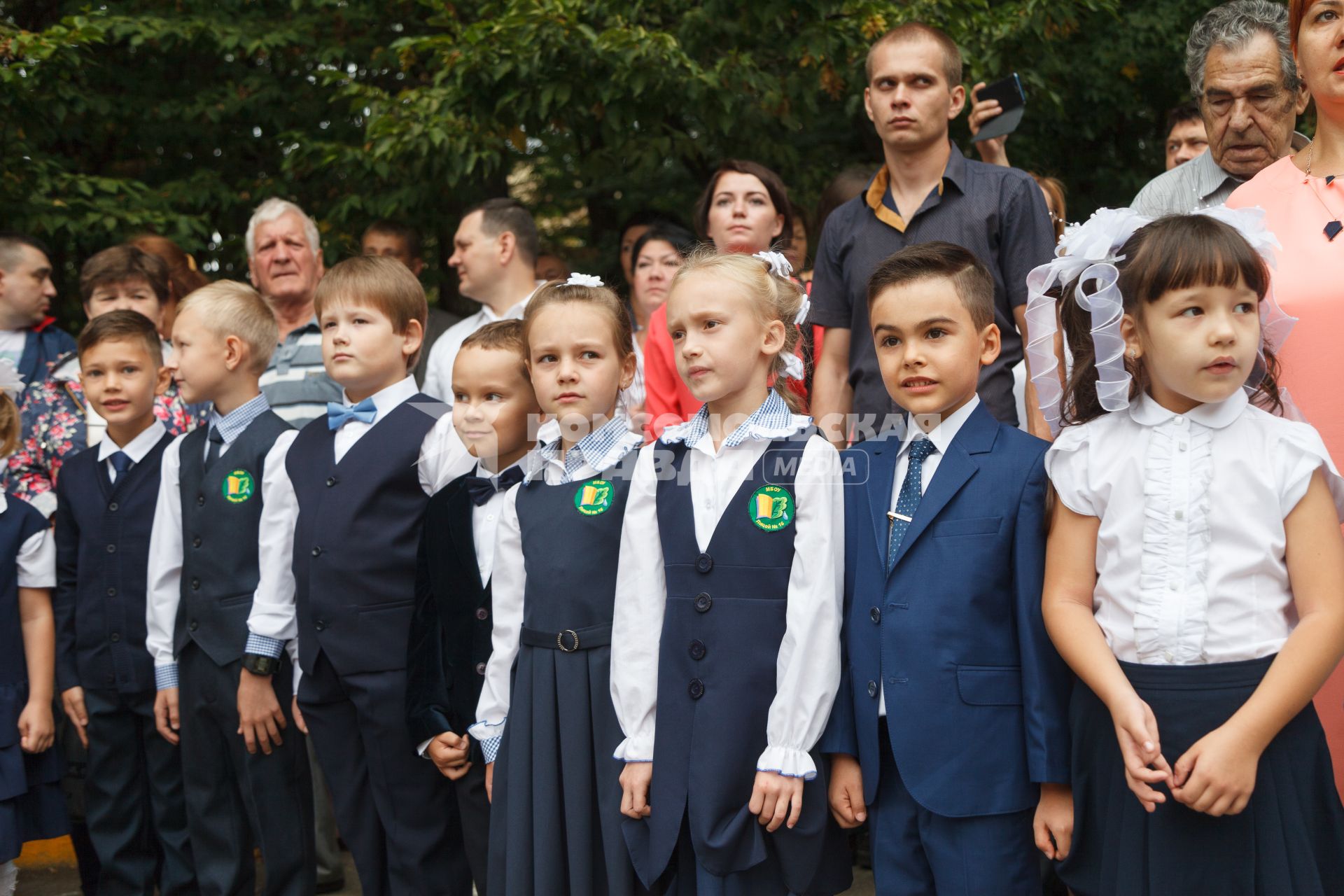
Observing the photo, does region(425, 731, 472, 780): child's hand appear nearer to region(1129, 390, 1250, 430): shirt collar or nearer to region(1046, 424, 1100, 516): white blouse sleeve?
region(1046, 424, 1100, 516): white blouse sleeve

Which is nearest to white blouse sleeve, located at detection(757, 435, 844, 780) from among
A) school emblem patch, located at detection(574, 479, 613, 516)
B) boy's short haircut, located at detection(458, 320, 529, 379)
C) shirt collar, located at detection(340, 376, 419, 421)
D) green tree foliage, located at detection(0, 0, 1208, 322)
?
school emblem patch, located at detection(574, 479, 613, 516)

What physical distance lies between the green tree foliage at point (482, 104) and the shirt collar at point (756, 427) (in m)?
2.94

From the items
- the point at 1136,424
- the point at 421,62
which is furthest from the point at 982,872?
the point at 421,62

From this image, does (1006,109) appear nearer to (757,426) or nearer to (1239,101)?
(1239,101)

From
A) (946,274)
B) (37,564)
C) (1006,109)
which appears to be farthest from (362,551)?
(1006,109)

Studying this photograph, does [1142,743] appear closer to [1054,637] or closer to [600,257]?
[1054,637]

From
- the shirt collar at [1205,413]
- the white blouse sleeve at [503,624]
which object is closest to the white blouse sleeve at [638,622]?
the white blouse sleeve at [503,624]

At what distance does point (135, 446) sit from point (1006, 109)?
332 centimetres

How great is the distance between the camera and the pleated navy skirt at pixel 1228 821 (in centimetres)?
221

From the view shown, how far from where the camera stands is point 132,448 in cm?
423

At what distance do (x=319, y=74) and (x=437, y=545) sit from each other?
400 cm

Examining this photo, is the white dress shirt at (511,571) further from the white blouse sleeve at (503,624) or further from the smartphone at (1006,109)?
Answer: the smartphone at (1006,109)

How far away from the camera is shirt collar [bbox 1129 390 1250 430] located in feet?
7.61

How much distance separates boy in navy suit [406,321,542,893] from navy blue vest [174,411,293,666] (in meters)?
0.70
